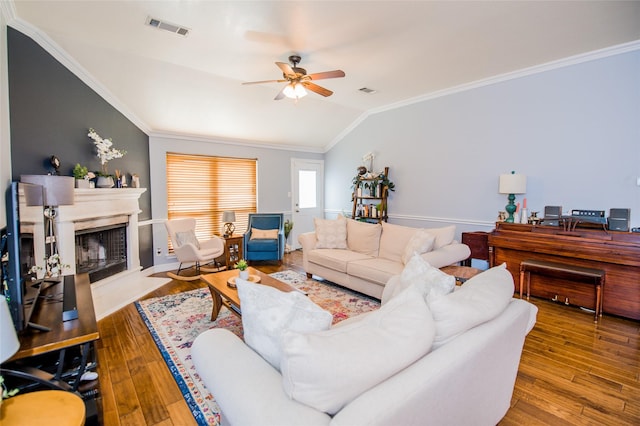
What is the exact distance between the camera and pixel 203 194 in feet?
19.2

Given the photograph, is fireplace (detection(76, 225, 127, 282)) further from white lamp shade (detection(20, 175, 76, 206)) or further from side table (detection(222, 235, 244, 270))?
side table (detection(222, 235, 244, 270))

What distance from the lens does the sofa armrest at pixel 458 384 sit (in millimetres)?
928

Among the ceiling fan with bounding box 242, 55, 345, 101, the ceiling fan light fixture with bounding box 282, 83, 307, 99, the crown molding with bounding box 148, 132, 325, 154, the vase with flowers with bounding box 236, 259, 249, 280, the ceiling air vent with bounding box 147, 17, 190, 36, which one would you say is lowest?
the vase with flowers with bounding box 236, 259, 249, 280

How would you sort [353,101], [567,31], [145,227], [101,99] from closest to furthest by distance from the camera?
[567,31], [101,99], [145,227], [353,101]

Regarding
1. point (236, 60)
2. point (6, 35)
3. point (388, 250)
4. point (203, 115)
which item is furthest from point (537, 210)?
point (6, 35)

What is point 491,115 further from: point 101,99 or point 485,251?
point 101,99

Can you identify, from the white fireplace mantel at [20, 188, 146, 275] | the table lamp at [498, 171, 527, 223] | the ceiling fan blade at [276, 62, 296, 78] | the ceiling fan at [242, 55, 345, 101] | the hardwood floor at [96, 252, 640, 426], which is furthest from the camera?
the table lamp at [498, 171, 527, 223]

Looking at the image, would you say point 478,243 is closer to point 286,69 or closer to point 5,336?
point 286,69

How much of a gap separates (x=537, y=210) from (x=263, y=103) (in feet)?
14.3

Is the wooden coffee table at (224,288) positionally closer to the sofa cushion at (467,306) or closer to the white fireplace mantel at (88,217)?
the white fireplace mantel at (88,217)

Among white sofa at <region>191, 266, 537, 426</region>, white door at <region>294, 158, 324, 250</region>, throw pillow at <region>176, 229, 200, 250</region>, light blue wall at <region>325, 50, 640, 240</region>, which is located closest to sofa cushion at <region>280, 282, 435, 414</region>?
white sofa at <region>191, 266, 537, 426</region>

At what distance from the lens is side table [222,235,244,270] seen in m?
5.29

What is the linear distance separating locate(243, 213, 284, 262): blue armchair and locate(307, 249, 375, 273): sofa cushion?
1.19m

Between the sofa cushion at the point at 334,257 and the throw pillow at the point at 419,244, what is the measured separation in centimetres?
63
